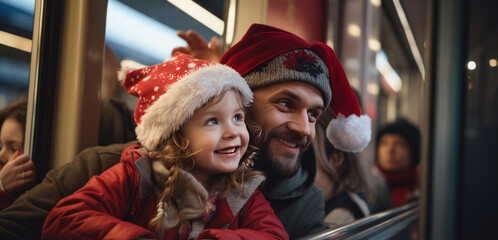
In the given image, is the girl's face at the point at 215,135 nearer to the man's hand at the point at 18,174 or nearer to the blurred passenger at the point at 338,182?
the blurred passenger at the point at 338,182

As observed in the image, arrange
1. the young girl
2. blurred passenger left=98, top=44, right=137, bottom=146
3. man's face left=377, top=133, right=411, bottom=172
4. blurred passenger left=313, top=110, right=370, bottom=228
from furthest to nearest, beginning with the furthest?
man's face left=377, top=133, right=411, bottom=172 < blurred passenger left=313, top=110, right=370, bottom=228 < blurred passenger left=98, top=44, right=137, bottom=146 < the young girl

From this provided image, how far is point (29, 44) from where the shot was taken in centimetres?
97

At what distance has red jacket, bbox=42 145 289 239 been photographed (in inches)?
26.5

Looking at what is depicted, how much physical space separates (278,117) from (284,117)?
0.05ft

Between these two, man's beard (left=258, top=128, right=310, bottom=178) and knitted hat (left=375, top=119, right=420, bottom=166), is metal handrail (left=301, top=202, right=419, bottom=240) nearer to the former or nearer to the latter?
man's beard (left=258, top=128, right=310, bottom=178)

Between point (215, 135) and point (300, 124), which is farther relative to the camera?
point (300, 124)

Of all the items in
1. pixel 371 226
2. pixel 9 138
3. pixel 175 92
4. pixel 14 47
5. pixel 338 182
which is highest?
pixel 14 47

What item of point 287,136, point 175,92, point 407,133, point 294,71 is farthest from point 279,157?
point 407,133

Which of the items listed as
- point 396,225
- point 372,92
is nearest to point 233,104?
point 396,225

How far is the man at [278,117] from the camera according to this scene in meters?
0.91

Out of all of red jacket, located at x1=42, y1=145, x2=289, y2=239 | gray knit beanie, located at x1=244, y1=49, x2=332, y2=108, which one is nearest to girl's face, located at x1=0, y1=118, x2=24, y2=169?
red jacket, located at x1=42, y1=145, x2=289, y2=239

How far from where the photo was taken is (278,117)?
935 millimetres

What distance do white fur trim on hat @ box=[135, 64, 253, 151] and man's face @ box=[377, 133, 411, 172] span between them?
2.41 metres

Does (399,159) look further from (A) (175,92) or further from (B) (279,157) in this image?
(A) (175,92)
